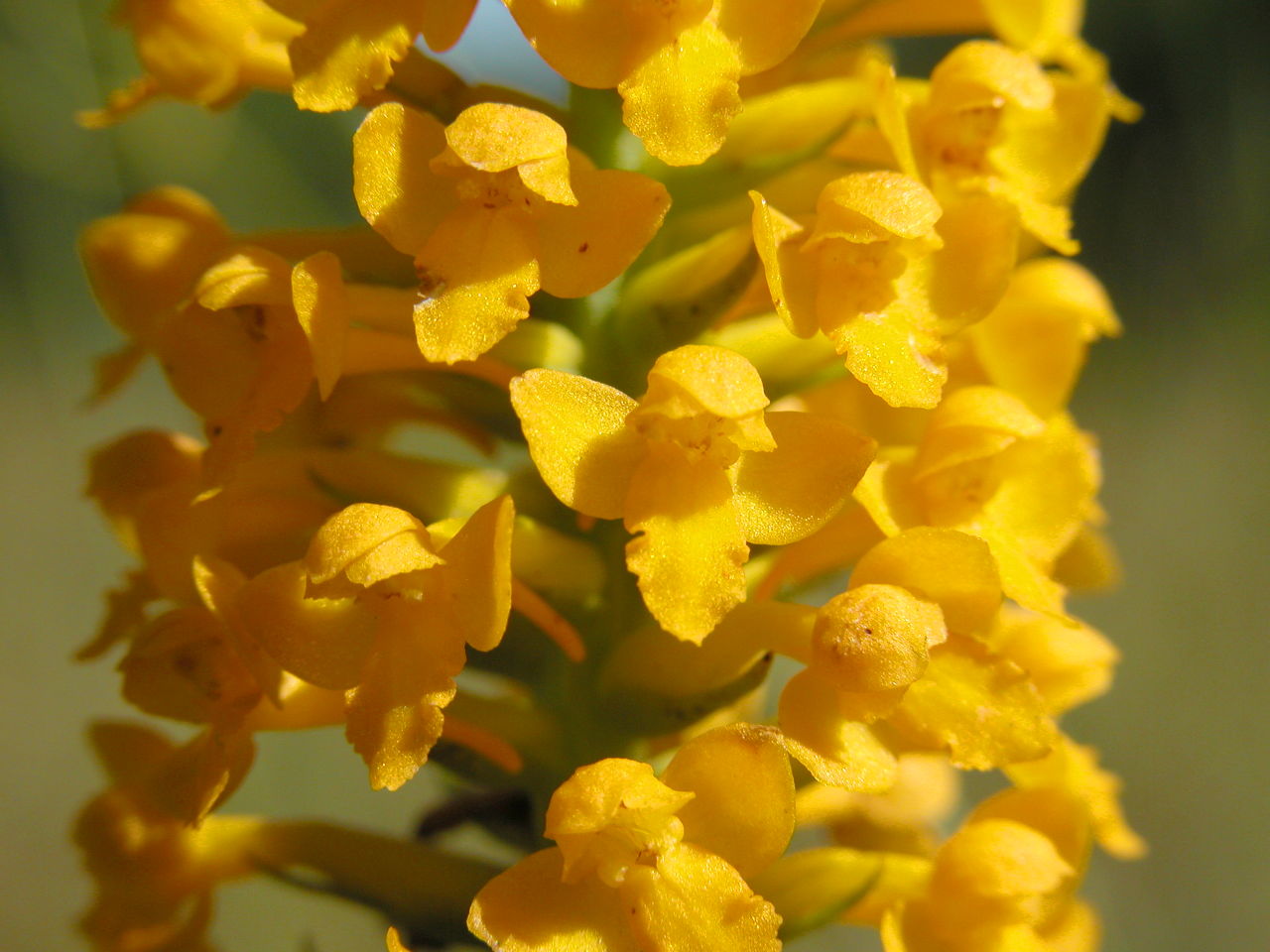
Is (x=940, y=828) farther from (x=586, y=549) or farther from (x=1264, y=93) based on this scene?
(x=1264, y=93)

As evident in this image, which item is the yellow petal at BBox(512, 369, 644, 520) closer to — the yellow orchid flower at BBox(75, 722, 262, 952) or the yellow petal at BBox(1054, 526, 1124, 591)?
the yellow orchid flower at BBox(75, 722, 262, 952)

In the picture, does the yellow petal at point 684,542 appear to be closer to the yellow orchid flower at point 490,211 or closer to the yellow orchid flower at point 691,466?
the yellow orchid flower at point 691,466

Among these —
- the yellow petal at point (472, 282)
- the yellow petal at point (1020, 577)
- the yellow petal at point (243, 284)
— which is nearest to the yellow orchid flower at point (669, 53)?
the yellow petal at point (472, 282)

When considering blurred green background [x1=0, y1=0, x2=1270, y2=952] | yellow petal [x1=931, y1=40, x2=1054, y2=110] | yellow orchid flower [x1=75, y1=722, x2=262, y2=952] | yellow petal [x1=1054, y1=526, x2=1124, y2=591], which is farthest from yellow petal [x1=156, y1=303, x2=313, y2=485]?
yellow petal [x1=1054, y1=526, x2=1124, y2=591]

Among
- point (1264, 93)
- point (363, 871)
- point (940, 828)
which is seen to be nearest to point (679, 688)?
point (363, 871)

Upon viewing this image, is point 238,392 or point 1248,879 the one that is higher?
point 238,392

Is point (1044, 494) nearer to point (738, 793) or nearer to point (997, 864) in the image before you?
point (997, 864)
